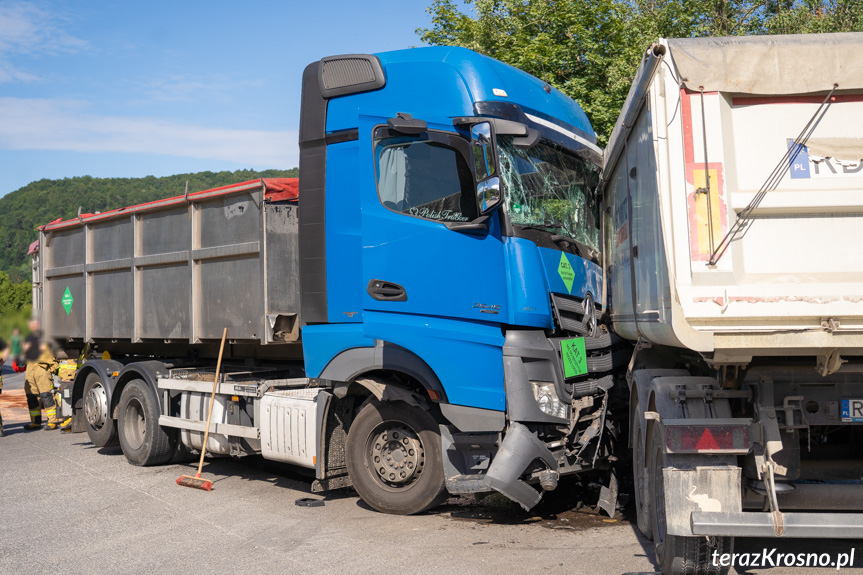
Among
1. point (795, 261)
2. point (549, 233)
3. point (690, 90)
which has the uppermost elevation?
point (690, 90)

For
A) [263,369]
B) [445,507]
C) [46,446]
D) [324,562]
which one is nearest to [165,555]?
Answer: [324,562]

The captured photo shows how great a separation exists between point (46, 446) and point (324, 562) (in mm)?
7176

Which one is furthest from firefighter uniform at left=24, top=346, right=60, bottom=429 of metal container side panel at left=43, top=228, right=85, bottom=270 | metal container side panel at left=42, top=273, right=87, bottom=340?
metal container side panel at left=43, top=228, right=85, bottom=270

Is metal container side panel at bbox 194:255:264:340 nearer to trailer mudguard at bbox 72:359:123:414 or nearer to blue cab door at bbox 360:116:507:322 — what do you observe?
blue cab door at bbox 360:116:507:322

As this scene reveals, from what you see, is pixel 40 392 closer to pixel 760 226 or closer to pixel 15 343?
pixel 15 343

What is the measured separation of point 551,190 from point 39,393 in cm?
1009

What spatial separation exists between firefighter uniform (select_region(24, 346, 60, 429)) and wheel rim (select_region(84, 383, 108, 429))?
3.21 meters

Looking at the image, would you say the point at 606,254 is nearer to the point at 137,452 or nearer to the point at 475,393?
the point at 475,393

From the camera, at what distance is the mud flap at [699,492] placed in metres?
3.90

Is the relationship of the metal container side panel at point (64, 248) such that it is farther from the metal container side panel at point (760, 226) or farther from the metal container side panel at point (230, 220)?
the metal container side panel at point (760, 226)

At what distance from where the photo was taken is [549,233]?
5.91m

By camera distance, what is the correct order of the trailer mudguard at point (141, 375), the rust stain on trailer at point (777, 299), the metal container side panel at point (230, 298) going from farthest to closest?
the trailer mudguard at point (141, 375)
the metal container side panel at point (230, 298)
the rust stain on trailer at point (777, 299)

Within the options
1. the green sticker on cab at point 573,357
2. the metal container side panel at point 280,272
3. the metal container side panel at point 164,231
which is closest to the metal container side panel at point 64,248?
the metal container side panel at point 164,231

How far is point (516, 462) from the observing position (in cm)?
527
